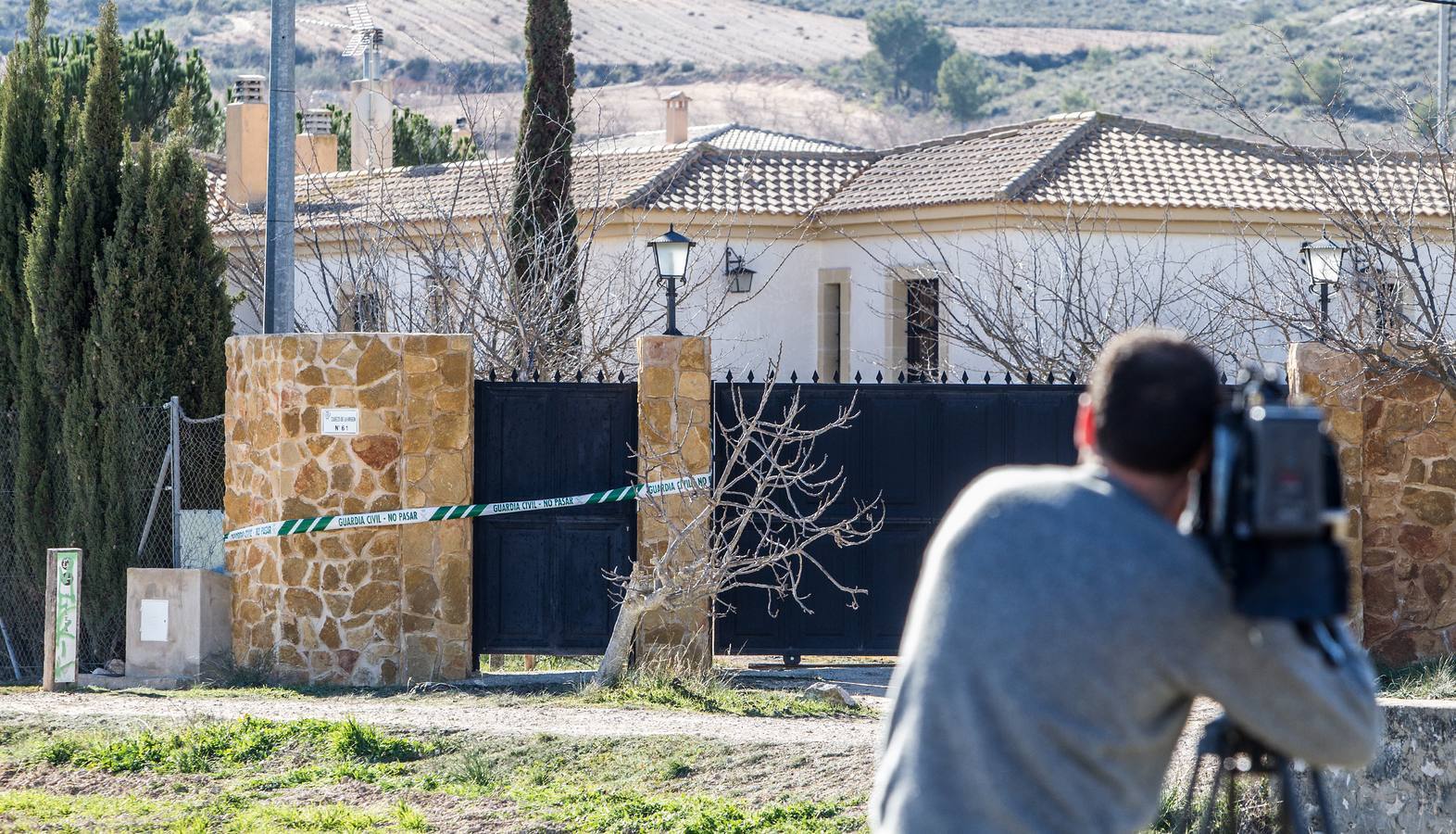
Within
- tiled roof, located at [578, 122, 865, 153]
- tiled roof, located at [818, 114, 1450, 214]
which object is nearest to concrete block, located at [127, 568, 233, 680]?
tiled roof, located at [818, 114, 1450, 214]

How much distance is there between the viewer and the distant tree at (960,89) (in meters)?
68.9

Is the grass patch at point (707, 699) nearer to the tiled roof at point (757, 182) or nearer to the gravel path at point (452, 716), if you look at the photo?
the gravel path at point (452, 716)

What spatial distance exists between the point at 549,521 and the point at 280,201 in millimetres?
2936

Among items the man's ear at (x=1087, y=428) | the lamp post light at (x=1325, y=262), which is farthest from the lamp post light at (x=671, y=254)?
the man's ear at (x=1087, y=428)

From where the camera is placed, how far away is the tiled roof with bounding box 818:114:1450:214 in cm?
2136

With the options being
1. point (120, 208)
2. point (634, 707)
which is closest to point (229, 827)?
point (634, 707)

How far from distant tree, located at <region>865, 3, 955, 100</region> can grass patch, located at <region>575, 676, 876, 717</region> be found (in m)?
69.0

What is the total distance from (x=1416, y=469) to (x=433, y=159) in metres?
24.9

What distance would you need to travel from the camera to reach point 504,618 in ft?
34.9

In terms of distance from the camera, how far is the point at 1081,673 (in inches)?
97.8

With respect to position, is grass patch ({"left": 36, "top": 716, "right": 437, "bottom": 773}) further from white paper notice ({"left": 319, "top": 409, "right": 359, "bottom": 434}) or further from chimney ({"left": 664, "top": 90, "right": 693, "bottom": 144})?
chimney ({"left": 664, "top": 90, "right": 693, "bottom": 144})

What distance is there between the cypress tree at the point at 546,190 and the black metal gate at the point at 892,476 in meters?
3.27

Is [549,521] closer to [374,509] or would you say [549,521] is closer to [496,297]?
[374,509]

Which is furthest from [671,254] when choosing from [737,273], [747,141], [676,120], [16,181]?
[676,120]
